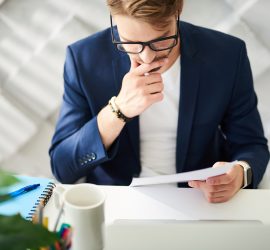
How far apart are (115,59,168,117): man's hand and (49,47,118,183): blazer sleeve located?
0.10 meters

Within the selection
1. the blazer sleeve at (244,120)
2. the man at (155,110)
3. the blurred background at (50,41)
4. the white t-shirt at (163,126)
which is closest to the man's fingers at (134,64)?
the man at (155,110)

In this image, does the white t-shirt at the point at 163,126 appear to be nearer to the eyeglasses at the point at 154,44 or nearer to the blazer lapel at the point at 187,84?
the blazer lapel at the point at 187,84

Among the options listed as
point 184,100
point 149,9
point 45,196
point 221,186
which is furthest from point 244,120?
point 45,196

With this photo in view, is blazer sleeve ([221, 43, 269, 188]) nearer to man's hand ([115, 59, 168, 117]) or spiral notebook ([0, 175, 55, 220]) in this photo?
man's hand ([115, 59, 168, 117])

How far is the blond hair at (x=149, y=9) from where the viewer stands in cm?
76

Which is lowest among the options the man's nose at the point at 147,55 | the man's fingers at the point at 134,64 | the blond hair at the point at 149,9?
the man's fingers at the point at 134,64

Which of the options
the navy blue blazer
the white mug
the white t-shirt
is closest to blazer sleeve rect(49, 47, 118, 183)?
the navy blue blazer

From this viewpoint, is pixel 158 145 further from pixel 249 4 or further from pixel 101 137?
pixel 249 4

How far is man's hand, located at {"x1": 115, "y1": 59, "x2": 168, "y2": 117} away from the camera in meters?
0.88

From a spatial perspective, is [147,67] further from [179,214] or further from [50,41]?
[50,41]

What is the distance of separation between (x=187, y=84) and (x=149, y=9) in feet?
0.83

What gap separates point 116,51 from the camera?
0.97 m

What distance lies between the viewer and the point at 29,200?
0.74 metres

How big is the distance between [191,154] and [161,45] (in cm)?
→ 31
